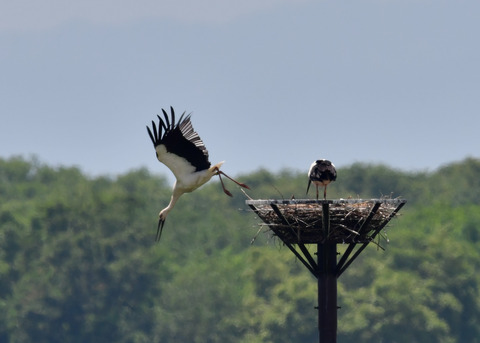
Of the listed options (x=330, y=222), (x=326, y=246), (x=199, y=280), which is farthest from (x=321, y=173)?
(x=199, y=280)

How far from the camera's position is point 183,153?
3456cm

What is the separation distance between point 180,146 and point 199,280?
82509 mm

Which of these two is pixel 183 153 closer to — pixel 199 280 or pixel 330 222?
pixel 330 222

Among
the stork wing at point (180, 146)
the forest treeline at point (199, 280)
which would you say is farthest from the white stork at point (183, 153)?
the forest treeline at point (199, 280)

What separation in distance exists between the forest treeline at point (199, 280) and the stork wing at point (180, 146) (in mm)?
69275

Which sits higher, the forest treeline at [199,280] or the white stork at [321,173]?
the forest treeline at [199,280]

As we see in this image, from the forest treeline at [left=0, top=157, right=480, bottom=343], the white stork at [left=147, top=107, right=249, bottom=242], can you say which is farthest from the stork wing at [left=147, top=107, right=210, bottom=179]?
the forest treeline at [left=0, top=157, right=480, bottom=343]

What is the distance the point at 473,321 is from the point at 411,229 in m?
11.7

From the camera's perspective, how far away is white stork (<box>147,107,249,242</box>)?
34281mm

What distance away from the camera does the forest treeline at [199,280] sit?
348 ft

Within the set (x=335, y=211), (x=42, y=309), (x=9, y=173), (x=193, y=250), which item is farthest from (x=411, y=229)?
(x=335, y=211)

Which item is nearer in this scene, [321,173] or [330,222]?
[330,222]

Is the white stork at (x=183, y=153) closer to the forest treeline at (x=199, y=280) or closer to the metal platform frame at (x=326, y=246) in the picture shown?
the metal platform frame at (x=326, y=246)

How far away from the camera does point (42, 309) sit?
115938 millimetres
